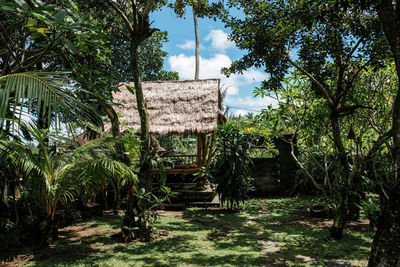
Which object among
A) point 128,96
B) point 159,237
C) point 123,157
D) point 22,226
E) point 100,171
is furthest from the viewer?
point 128,96

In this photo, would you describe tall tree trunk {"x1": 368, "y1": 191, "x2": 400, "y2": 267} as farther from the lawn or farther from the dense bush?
the dense bush

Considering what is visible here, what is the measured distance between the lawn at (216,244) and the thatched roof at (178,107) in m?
3.19

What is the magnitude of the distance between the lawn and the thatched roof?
3189 mm

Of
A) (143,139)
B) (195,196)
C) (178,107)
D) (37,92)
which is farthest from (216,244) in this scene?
(178,107)

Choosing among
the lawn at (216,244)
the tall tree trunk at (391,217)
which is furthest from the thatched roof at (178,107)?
the tall tree trunk at (391,217)

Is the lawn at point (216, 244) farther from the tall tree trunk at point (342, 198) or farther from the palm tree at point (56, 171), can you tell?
the palm tree at point (56, 171)

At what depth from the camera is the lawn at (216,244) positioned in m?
3.73

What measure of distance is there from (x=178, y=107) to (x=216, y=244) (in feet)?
18.8

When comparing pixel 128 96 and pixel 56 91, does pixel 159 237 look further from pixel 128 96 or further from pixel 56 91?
pixel 128 96

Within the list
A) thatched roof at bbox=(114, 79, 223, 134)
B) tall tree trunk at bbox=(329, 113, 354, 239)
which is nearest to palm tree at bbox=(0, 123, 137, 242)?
tall tree trunk at bbox=(329, 113, 354, 239)

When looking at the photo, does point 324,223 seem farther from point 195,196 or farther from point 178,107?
point 178,107

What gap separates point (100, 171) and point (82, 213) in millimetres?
2816

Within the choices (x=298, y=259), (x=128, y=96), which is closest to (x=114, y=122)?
(x=298, y=259)

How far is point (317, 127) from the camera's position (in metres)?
5.84
